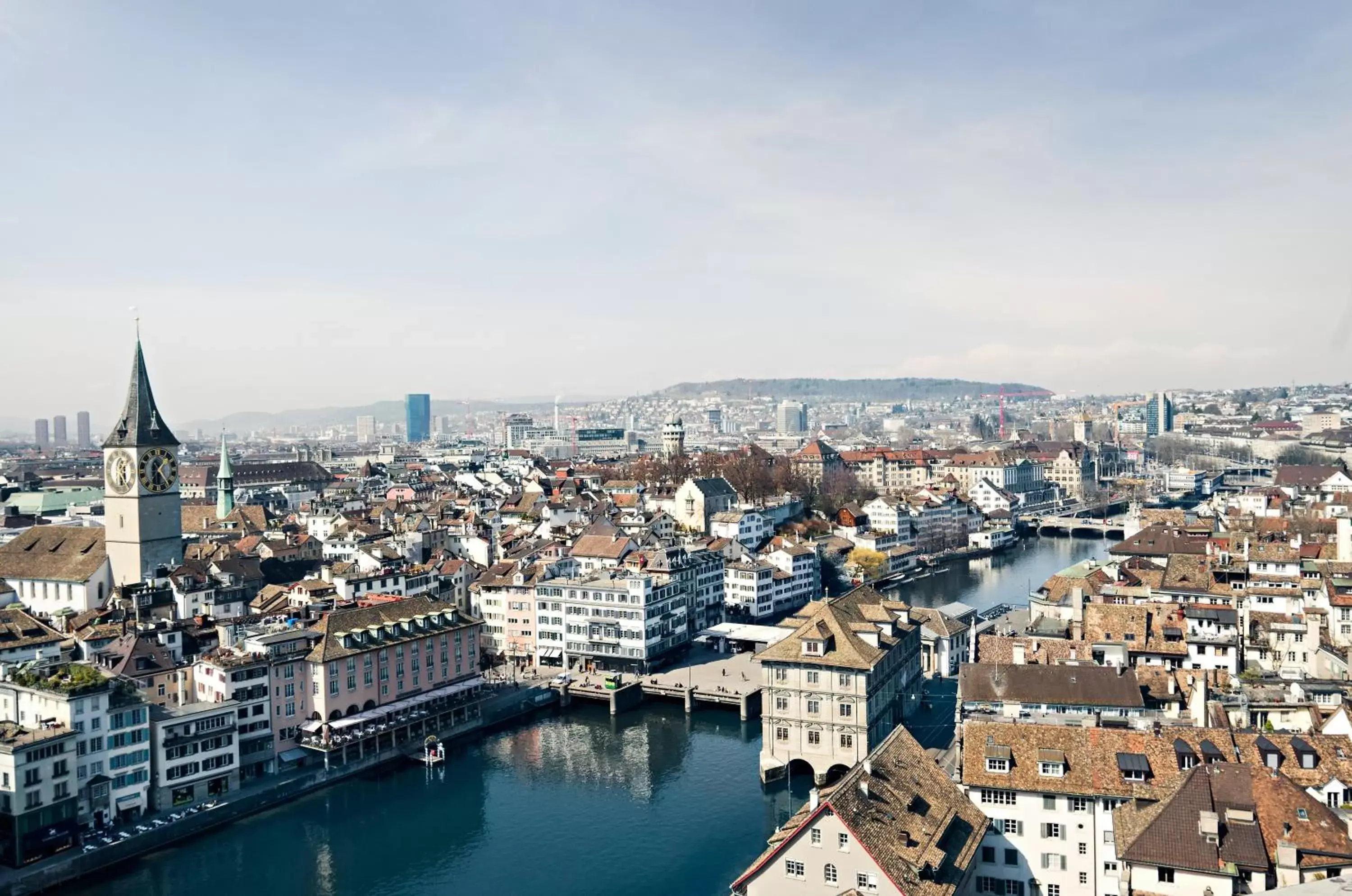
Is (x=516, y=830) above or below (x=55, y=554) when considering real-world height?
below

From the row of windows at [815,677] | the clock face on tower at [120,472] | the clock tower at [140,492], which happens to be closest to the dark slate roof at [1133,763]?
the row of windows at [815,677]

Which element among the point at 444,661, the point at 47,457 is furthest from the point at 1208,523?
the point at 47,457

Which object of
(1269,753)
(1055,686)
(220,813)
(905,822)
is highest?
(1269,753)

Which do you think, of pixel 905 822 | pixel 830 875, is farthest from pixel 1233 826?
pixel 830 875

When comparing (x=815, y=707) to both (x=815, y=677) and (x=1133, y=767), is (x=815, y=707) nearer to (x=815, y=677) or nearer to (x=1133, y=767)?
(x=815, y=677)

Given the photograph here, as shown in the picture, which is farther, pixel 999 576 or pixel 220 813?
pixel 999 576

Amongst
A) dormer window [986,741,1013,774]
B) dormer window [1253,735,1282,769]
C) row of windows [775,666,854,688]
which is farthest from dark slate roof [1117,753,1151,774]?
row of windows [775,666,854,688]

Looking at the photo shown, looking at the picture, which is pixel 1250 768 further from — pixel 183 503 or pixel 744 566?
pixel 183 503
